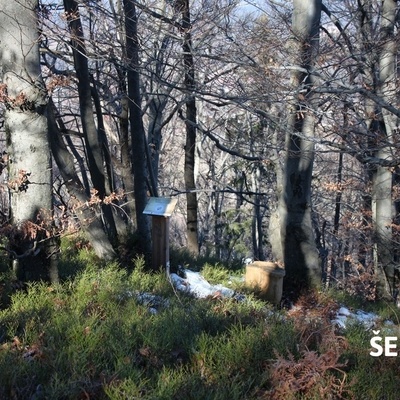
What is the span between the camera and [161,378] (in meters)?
3.38

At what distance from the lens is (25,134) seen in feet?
16.8

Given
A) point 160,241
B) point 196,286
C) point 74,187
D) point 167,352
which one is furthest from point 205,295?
point 167,352

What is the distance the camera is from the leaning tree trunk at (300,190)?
8.09 meters

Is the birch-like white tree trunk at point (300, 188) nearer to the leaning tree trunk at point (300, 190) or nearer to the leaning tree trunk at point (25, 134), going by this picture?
the leaning tree trunk at point (300, 190)

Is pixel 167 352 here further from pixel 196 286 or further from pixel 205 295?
pixel 196 286

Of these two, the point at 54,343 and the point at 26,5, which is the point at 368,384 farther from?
the point at 26,5

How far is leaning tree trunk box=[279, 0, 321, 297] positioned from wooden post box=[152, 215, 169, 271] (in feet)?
7.90

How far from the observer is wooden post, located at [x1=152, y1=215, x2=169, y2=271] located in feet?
23.1

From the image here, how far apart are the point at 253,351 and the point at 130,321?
3.59ft

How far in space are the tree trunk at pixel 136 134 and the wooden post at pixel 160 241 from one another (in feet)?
2.14

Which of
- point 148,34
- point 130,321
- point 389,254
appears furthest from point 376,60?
point 130,321

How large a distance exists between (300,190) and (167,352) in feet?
16.7

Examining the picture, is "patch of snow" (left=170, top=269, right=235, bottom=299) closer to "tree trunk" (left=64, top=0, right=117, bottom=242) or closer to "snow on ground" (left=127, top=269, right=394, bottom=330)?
"snow on ground" (left=127, top=269, right=394, bottom=330)

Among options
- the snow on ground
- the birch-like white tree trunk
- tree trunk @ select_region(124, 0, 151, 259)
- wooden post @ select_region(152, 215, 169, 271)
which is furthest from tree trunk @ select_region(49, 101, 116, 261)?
the birch-like white tree trunk
